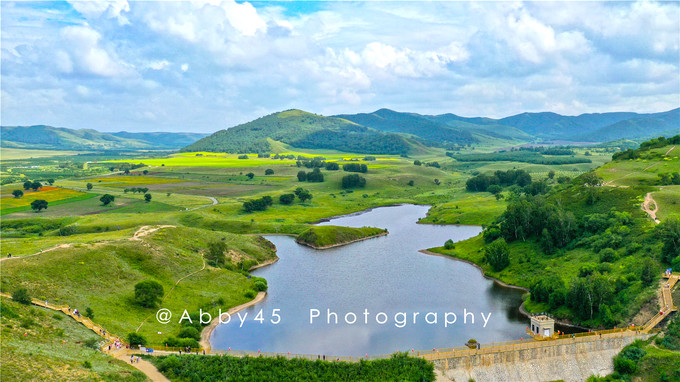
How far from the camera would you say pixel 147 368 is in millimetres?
64250

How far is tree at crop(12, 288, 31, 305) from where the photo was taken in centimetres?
7456

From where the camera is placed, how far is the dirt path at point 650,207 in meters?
109

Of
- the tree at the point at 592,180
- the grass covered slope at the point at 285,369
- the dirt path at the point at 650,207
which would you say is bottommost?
the grass covered slope at the point at 285,369

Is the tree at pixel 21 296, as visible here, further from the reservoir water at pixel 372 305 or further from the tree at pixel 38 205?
the tree at pixel 38 205

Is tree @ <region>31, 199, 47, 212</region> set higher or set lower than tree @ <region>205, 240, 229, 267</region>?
higher

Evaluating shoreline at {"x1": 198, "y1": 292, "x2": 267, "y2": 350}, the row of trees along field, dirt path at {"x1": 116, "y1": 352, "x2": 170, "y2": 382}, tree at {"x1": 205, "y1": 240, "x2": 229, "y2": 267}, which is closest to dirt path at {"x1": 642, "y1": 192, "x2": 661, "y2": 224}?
the row of trees along field

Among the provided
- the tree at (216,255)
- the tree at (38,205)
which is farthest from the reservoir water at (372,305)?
the tree at (38,205)

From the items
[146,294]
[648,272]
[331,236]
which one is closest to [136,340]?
[146,294]

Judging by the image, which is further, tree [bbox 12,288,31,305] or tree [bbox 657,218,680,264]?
tree [bbox 657,218,680,264]

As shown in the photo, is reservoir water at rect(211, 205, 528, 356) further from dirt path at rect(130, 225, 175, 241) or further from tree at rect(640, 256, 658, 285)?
dirt path at rect(130, 225, 175, 241)

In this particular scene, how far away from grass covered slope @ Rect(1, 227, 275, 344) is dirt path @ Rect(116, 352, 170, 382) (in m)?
9.53

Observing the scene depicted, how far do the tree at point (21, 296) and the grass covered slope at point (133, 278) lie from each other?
2804 mm

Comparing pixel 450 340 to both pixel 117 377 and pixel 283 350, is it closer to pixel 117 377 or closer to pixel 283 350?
pixel 283 350

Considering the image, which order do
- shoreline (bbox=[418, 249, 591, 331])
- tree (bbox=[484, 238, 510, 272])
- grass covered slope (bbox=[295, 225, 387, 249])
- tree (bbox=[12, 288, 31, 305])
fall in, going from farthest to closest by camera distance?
grass covered slope (bbox=[295, 225, 387, 249])
tree (bbox=[484, 238, 510, 272])
shoreline (bbox=[418, 249, 591, 331])
tree (bbox=[12, 288, 31, 305])
